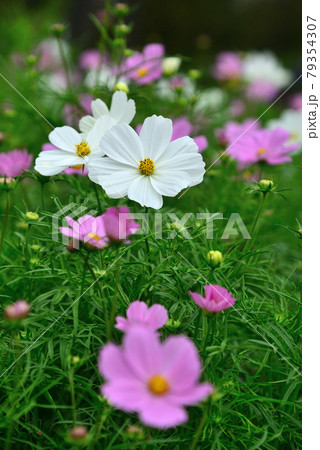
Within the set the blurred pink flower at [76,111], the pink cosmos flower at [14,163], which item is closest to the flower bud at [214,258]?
the pink cosmos flower at [14,163]

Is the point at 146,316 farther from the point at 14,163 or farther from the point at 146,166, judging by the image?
the point at 14,163

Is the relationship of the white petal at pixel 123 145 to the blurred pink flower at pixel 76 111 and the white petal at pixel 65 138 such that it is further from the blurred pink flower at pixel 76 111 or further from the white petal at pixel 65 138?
the blurred pink flower at pixel 76 111

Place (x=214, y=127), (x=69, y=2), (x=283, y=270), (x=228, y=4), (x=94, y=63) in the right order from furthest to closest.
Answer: (x=69, y=2) < (x=228, y=4) < (x=94, y=63) < (x=214, y=127) < (x=283, y=270)

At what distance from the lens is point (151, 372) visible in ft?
1.52

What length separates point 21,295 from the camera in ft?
2.75

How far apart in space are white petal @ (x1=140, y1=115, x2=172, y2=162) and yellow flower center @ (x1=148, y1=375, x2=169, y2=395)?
376 mm

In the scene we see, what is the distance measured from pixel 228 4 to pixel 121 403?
3170mm

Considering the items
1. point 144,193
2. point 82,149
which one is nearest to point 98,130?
point 82,149

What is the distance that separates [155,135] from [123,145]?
0.05m

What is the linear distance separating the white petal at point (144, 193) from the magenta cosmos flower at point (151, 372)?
27 centimetres

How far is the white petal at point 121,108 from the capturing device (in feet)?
2.63

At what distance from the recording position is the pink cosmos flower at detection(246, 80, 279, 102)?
6.90 ft
